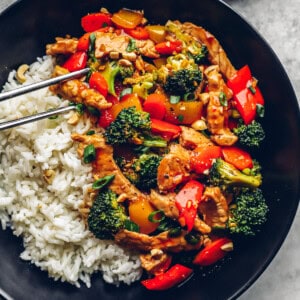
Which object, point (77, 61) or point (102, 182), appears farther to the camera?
point (77, 61)

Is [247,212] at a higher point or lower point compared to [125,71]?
lower

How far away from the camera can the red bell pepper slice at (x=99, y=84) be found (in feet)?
13.9

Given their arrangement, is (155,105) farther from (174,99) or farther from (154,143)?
(154,143)

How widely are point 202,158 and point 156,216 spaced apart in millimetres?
562

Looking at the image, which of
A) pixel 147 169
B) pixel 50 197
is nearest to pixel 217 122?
pixel 147 169

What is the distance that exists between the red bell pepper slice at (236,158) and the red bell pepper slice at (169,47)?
2.83 feet

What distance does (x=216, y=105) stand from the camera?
4195 mm

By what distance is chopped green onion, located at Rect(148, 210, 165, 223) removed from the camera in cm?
416

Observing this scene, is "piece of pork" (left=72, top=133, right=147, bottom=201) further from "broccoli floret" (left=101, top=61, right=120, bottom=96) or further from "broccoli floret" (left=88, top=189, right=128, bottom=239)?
"broccoli floret" (left=101, top=61, right=120, bottom=96)

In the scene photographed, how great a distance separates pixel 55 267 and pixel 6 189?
750mm

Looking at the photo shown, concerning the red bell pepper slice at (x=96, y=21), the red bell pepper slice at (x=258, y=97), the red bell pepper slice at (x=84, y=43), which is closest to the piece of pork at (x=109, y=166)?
the red bell pepper slice at (x=84, y=43)

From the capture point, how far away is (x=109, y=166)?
4.16 metres

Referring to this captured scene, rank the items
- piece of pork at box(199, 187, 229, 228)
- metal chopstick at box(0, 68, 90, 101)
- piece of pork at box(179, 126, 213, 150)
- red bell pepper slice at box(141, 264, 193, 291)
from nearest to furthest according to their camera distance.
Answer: metal chopstick at box(0, 68, 90, 101) < piece of pork at box(199, 187, 229, 228) < piece of pork at box(179, 126, 213, 150) < red bell pepper slice at box(141, 264, 193, 291)

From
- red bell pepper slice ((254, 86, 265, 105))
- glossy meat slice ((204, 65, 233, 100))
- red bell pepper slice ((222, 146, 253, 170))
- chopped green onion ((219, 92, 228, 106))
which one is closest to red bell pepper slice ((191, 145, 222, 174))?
red bell pepper slice ((222, 146, 253, 170))
